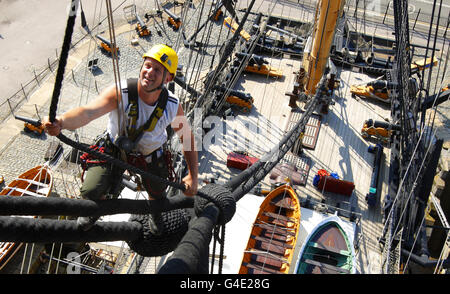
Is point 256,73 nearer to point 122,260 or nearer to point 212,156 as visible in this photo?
point 212,156

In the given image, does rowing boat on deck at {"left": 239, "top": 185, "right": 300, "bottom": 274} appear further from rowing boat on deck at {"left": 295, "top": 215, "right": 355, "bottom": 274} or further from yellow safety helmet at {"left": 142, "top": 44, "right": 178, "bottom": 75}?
yellow safety helmet at {"left": 142, "top": 44, "right": 178, "bottom": 75}

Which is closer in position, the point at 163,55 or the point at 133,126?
the point at 163,55

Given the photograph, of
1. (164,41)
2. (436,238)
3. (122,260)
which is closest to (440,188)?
(436,238)

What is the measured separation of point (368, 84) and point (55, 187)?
15488mm

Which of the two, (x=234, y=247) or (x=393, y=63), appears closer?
(x=234, y=247)

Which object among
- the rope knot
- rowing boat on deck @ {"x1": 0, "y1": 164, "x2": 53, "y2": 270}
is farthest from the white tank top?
rowing boat on deck @ {"x1": 0, "y1": 164, "x2": 53, "y2": 270}

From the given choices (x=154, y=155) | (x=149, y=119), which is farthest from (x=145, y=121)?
(x=154, y=155)

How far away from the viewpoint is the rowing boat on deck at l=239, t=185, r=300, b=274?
13.9m

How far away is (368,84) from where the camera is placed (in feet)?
71.7

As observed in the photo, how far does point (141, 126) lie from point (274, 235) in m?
10.2

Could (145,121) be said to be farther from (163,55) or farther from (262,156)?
(262,156)

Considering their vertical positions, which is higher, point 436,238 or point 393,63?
point 393,63

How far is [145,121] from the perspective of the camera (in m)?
5.49

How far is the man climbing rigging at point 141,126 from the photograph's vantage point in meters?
5.00
